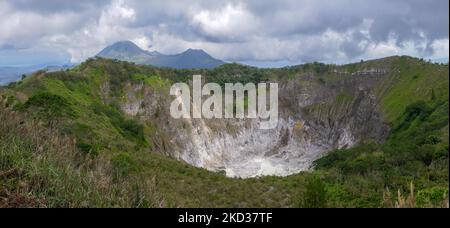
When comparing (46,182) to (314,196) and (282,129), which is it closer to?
(314,196)

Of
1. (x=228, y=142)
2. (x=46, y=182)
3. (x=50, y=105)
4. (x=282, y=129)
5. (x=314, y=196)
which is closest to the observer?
(x=46, y=182)

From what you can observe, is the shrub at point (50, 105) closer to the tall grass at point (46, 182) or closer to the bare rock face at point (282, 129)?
the bare rock face at point (282, 129)

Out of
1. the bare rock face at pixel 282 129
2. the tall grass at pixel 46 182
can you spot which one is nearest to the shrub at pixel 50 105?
the bare rock face at pixel 282 129

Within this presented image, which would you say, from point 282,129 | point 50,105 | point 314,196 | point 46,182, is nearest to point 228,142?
point 282,129

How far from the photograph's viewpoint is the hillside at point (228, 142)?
10852 mm

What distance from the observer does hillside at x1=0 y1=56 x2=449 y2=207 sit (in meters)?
10.9

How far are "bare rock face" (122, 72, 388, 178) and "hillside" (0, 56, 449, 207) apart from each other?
285mm

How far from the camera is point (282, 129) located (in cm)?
11469

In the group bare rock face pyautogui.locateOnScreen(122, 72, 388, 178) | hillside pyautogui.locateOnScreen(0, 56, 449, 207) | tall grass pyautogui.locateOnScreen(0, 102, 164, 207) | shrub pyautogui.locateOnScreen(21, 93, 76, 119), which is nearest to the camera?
tall grass pyautogui.locateOnScreen(0, 102, 164, 207)

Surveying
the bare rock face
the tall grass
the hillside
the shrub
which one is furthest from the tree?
the bare rock face

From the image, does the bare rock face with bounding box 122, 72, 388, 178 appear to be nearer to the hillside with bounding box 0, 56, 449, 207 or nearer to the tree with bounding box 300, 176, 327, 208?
the hillside with bounding box 0, 56, 449, 207

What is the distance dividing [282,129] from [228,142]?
16927 millimetres

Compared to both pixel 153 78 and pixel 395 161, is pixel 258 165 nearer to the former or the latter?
pixel 153 78

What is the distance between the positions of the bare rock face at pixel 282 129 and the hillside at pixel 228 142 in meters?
0.29
